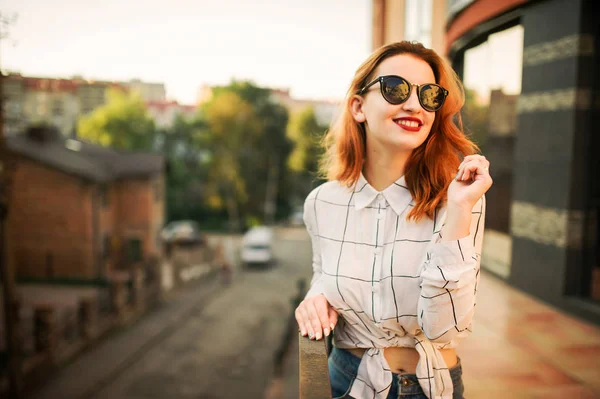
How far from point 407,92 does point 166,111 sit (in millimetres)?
40925

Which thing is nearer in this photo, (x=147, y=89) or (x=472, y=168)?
(x=472, y=168)

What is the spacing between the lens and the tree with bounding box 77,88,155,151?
35.5 m

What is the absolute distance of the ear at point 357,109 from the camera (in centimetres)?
184

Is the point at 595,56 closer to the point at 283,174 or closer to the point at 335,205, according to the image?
the point at 335,205

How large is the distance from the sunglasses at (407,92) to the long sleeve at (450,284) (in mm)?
399

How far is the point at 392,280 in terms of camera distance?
5.25 ft

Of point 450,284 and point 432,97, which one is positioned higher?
point 432,97

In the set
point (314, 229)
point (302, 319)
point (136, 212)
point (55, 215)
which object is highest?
point (314, 229)

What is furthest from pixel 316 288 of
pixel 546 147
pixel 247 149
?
pixel 247 149

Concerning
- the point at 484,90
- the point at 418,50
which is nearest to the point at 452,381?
the point at 418,50

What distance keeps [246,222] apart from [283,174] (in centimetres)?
500

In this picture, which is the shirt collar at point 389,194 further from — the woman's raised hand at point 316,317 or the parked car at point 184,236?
the parked car at point 184,236

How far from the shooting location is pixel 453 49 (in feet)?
23.5

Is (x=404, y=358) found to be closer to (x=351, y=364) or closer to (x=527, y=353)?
(x=351, y=364)
